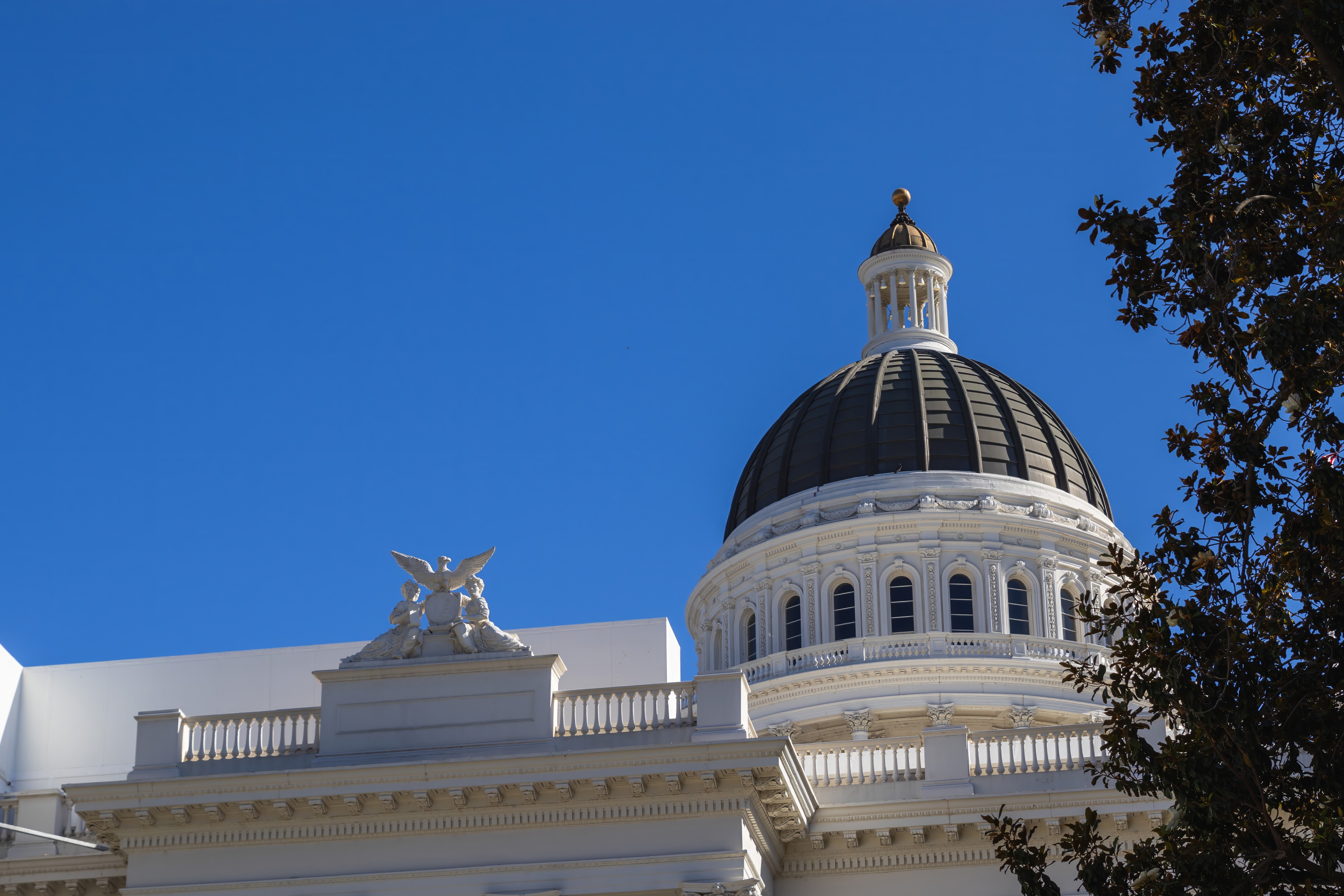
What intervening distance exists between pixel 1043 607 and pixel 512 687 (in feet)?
77.4

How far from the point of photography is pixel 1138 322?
18797 millimetres

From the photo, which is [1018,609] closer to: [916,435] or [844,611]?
[844,611]

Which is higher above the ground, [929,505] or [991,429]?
[991,429]

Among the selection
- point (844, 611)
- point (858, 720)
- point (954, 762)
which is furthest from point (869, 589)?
point (954, 762)

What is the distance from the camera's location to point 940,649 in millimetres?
49438

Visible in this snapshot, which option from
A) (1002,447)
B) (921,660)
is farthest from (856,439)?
(921,660)

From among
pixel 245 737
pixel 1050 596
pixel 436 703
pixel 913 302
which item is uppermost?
pixel 913 302

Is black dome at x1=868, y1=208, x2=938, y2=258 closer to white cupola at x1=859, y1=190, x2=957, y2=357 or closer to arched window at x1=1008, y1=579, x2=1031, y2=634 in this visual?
white cupola at x1=859, y1=190, x2=957, y2=357

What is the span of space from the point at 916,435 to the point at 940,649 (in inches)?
278

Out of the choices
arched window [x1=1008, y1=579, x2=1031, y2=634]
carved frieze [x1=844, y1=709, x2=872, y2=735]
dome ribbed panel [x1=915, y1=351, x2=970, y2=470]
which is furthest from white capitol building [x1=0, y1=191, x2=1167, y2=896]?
dome ribbed panel [x1=915, y1=351, x2=970, y2=470]

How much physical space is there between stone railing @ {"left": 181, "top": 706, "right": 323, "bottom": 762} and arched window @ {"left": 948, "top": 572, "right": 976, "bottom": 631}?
75.4ft

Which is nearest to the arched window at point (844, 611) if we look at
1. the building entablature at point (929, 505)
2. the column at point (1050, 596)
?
the building entablature at point (929, 505)

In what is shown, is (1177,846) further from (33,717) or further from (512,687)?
(33,717)

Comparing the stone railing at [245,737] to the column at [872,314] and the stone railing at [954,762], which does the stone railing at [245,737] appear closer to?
the stone railing at [954,762]
